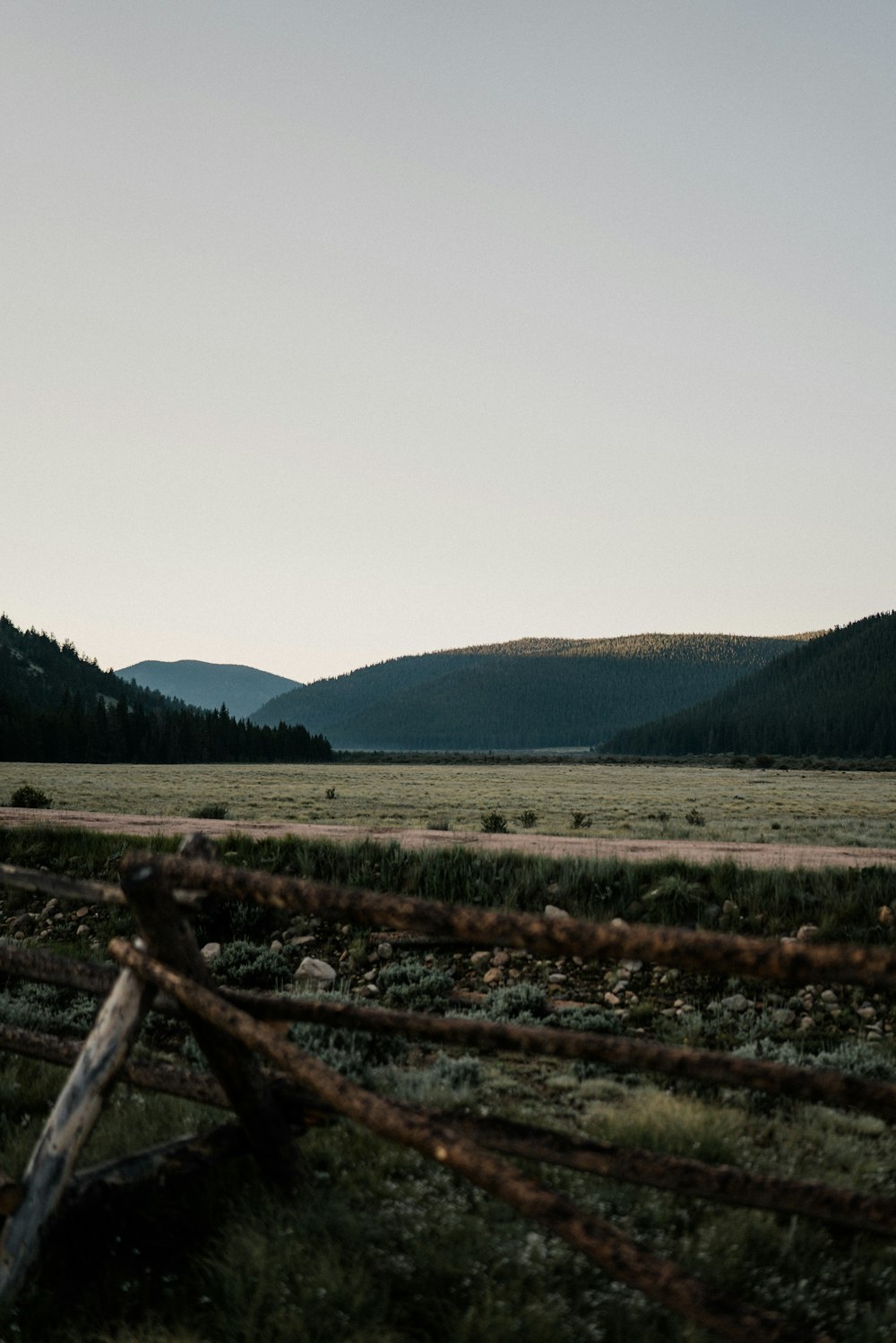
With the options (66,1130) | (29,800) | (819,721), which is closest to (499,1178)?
(66,1130)

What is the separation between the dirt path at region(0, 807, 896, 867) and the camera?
1245 centimetres

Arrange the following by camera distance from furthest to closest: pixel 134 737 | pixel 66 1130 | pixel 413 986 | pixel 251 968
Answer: pixel 134 737
pixel 251 968
pixel 413 986
pixel 66 1130

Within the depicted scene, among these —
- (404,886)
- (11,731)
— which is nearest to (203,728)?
(11,731)

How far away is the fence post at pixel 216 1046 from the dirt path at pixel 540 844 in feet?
27.1

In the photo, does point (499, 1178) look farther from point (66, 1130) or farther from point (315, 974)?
point (315, 974)

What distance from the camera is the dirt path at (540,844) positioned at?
12.4m

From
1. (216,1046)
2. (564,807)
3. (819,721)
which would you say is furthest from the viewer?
(819,721)

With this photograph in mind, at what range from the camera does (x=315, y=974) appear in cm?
839

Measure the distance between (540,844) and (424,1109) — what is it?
38.2 feet

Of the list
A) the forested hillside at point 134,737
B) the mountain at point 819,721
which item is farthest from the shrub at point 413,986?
the mountain at point 819,721

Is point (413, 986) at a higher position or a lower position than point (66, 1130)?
lower

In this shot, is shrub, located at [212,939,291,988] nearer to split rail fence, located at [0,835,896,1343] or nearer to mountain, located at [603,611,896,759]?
split rail fence, located at [0,835,896,1343]

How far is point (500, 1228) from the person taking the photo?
10.8ft

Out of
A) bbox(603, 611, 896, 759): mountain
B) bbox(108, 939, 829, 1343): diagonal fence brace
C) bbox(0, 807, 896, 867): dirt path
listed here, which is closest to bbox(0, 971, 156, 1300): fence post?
bbox(108, 939, 829, 1343): diagonal fence brace
